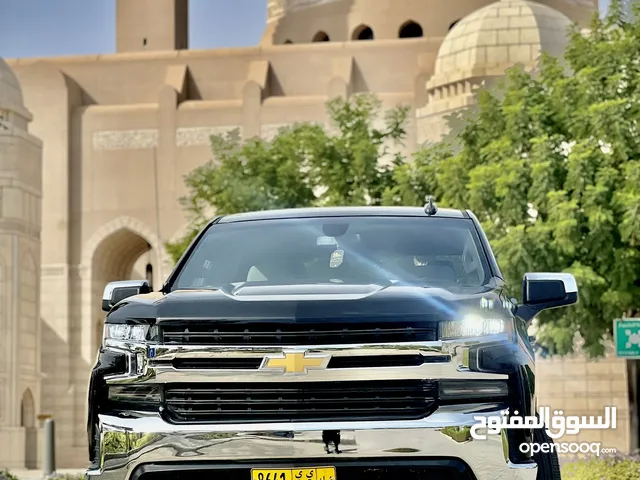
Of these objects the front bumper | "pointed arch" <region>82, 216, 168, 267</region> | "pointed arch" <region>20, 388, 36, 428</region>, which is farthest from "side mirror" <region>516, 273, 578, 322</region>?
"pointed arch" <region>82, 216, 168, 267</region>

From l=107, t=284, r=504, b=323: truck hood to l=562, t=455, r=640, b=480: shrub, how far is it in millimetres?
6198

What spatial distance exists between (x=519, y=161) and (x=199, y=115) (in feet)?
99.0

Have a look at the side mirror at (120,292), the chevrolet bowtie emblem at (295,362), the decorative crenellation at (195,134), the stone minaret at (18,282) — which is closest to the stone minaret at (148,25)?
the decorative crenellation at (195,134)

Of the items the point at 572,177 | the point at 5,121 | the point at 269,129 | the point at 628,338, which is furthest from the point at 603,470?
the point at 269,129

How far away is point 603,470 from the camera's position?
12133 millimetres

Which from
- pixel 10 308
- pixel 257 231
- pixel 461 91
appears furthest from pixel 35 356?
pixel 257 231

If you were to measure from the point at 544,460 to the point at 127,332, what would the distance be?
5.72 feet

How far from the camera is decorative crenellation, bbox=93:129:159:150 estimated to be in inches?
2050

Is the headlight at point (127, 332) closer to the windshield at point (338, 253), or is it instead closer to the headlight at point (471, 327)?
the windshield at point (338, 253)

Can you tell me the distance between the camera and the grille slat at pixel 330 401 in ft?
18.4

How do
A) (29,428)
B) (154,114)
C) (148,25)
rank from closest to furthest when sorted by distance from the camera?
(29,428) < (154,114) < (148,25)

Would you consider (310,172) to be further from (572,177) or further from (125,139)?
(125,139)

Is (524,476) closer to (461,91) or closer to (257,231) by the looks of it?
(257,231)

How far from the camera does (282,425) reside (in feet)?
18.4
